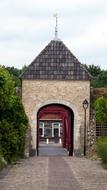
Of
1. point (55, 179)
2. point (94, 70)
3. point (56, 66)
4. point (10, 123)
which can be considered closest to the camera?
point (55, 179)

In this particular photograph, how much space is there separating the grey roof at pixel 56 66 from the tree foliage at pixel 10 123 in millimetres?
6817

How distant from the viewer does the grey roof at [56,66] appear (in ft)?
131

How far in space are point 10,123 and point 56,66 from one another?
11.0m

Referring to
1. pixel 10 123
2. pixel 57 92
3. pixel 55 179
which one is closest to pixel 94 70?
pixel 57 92

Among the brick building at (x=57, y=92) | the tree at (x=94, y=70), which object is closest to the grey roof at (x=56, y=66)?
the brick building at (x=57, y=92)

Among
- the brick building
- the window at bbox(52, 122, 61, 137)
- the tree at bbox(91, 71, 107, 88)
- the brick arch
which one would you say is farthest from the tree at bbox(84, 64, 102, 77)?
the brick arch

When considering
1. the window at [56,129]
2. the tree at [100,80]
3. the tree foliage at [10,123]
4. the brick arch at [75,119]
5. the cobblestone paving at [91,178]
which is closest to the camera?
the cobblestone paving at [91,178]

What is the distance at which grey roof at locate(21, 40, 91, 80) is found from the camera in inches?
1577

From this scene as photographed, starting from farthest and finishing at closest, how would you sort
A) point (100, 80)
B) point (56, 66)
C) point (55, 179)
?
point (100, 80) → point (56, 66) → point (55, 179)

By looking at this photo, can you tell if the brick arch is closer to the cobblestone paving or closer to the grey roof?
the grey roof

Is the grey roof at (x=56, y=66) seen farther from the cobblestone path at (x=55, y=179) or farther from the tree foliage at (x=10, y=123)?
the cobblestone path at (x=55, y=179)

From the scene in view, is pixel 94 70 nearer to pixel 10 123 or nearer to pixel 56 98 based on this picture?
pixel 56 98

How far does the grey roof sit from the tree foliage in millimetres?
6817

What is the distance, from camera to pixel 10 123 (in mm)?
30078
